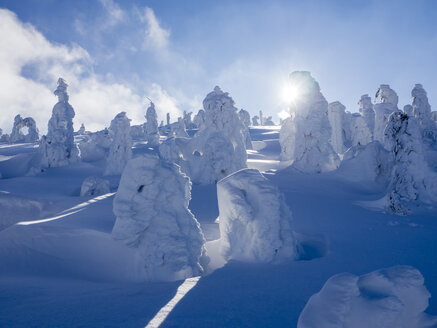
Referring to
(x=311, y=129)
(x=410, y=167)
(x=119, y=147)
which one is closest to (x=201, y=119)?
(x=119, y=147)

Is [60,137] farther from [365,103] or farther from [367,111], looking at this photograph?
[365,103]

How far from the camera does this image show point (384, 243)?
24.4 feet

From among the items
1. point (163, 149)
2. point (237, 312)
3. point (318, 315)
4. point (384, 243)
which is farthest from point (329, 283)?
A: point (163, 149)

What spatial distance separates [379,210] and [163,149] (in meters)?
14.5

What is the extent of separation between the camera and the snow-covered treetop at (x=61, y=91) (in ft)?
92.0

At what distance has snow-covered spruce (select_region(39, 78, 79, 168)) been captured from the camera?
26.5 metres

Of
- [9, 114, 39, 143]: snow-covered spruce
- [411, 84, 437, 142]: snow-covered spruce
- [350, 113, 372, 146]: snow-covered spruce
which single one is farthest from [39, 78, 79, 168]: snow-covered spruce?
[411, 84, 437, 142]: snow-covered spruce

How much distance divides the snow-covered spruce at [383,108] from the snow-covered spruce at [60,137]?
31055 millimetres

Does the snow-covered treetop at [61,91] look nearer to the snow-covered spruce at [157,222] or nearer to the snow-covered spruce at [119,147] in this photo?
the snow-covered spruce at [119,147]

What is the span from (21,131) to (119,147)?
133 feet

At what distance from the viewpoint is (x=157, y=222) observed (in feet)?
21.4

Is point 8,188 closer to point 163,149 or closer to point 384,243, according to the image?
point 163,149

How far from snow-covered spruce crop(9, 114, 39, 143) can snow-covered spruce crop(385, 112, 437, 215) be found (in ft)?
190

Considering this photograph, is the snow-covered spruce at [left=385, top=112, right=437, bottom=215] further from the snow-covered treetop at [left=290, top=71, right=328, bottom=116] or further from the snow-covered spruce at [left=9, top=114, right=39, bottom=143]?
the snow-covered spruce at [left=9, top=114, right=39, bottom=143]
